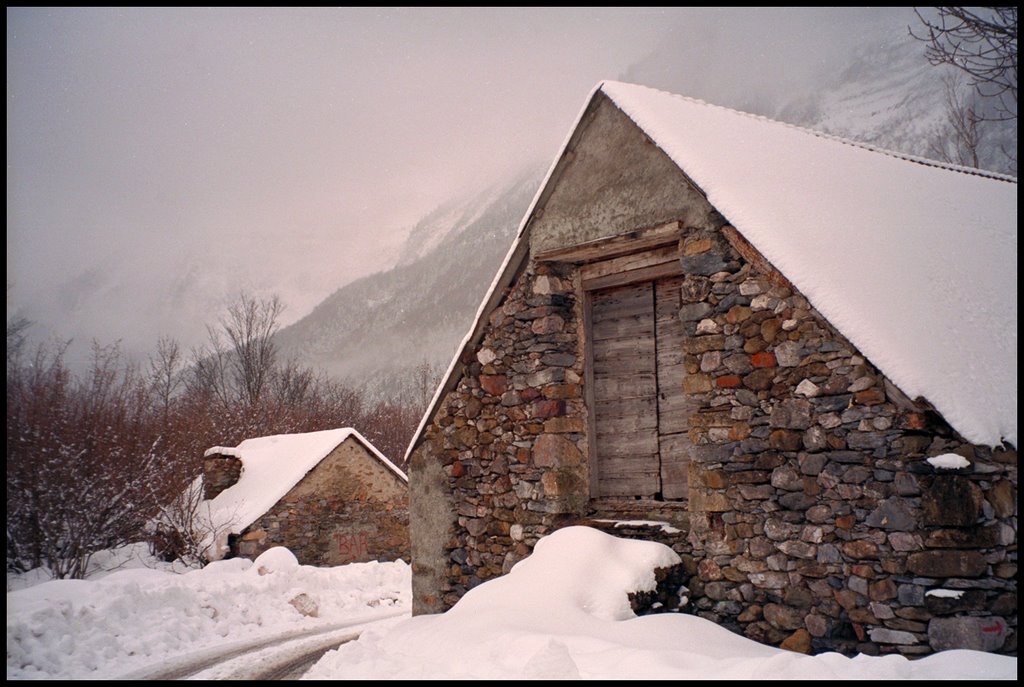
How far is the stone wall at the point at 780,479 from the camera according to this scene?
15.8ft

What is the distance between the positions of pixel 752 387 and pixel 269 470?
41.6 ft

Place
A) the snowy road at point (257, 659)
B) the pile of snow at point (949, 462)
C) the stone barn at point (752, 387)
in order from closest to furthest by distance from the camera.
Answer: the pile of snow at point (949, 462) < the stone barn at point (752, 387) < the snowy road at point (257, 659)

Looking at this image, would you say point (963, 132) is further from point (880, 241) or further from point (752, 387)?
point (752, 387)

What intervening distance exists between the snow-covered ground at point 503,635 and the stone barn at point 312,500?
4.53 m

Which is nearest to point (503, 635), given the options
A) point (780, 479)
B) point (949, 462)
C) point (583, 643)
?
point (583, 643)

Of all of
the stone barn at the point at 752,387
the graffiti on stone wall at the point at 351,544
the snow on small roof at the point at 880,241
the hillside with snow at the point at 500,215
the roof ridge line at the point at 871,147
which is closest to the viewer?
the stone barn at the point at 752,387

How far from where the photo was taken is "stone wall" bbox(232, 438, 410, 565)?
15.1 m

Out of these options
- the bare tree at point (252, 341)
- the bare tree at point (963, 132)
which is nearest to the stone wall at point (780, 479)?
the bare tree at point (963, 132)

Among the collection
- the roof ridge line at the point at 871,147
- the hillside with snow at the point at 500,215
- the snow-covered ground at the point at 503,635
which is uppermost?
the hillside with snow at the point at 500,215

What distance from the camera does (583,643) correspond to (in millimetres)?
4852

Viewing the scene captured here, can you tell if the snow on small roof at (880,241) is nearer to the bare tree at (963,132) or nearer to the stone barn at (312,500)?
the bare tree at (963,132)

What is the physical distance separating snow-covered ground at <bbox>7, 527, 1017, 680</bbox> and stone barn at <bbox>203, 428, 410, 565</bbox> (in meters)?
4.53

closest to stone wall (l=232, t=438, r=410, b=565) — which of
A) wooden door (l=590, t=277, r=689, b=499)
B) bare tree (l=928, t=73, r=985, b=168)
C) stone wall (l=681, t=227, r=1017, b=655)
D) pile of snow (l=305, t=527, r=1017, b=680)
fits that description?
pile of snow (l=305, t=527, r=1017, b=680)

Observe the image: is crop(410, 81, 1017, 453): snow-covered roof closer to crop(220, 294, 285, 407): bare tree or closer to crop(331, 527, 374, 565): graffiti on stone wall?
crop(331, 527, 374, 565): graffiti on stone wall
